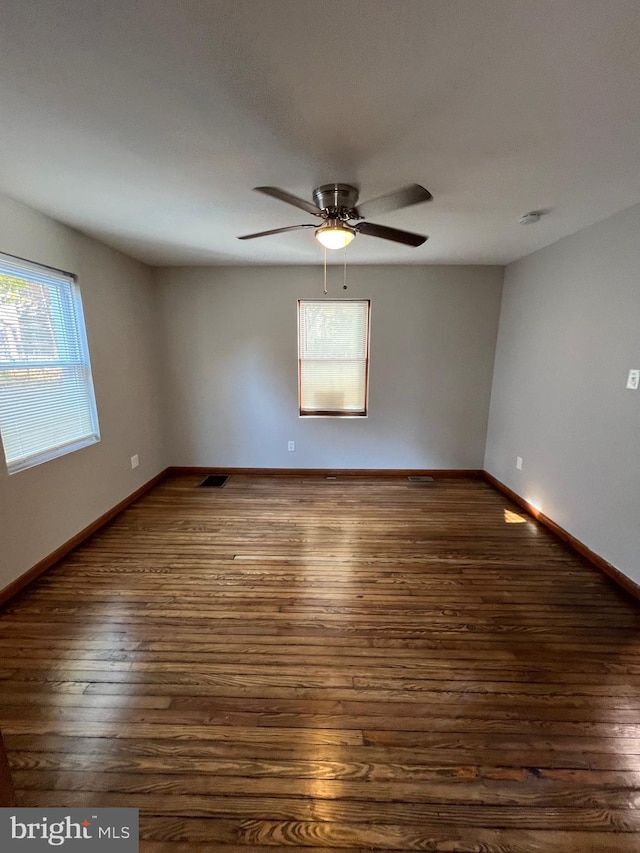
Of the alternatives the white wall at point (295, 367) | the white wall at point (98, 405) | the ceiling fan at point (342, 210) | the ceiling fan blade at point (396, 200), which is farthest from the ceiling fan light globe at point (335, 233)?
the white wall at point (98, 405)

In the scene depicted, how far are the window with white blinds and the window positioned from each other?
213 cm

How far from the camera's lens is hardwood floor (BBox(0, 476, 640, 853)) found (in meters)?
1.08

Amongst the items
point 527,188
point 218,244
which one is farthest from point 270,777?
point 218,244

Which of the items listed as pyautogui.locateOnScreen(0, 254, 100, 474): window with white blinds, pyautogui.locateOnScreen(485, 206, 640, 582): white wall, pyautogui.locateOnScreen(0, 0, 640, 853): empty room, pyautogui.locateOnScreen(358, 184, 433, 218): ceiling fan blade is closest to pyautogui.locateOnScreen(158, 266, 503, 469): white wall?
pyautogui.locateOnScreen(0, 0, 640, 853): empty room

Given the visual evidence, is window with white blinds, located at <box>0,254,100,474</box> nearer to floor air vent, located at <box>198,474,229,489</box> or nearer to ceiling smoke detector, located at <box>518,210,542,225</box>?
floor air vent, located at <box>198,474,229,489</box>

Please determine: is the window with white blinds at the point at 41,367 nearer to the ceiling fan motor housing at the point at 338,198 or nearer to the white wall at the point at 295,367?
the white wall at the point at 295,367

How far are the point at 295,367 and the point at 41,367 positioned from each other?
2.31 meters

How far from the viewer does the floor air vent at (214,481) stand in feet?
12.6

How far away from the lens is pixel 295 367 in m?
3.91

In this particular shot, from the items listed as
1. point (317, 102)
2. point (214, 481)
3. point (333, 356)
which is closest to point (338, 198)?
point (317, 102)

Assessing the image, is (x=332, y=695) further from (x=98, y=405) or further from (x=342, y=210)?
(x=98, y=405)

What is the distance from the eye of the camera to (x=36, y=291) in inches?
91.7

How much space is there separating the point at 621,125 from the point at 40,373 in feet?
11.4

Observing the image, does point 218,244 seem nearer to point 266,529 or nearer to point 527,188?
point 527,188
